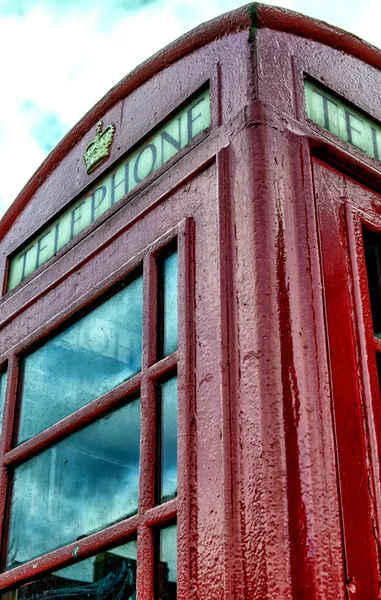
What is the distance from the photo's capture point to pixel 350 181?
7.23ft

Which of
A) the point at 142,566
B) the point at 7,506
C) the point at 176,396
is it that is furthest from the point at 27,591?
the point at 176,396

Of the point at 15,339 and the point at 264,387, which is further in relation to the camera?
the point at 15,339

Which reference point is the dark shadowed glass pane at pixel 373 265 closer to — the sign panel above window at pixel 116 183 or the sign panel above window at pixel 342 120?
the sign panel above window at pixel 342 120

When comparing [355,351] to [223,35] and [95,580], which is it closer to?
[95,580]

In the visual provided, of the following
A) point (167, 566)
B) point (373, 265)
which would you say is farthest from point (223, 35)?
point (167, 566)

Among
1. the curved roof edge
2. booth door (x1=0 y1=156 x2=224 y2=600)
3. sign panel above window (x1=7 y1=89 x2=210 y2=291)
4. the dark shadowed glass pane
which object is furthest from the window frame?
the curved roof edge

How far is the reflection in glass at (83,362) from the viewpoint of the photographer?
2.29 metres

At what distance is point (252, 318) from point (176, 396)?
0.30 m

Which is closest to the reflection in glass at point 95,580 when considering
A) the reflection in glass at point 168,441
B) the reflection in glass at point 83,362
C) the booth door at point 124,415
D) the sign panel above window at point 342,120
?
the booth door at point 124,415

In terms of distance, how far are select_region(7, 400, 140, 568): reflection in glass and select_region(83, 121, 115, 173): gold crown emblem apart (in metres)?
0.93

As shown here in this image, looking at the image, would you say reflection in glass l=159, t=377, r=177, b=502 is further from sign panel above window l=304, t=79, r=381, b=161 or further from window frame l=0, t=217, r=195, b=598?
sign panel above window l=304, t=79, r=381, b=161

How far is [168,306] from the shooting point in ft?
7.16

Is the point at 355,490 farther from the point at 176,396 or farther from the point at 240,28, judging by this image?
the point at 240,28

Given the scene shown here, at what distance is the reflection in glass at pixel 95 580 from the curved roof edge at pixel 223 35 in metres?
1.40
